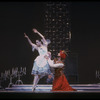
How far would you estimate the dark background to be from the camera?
7.38 m

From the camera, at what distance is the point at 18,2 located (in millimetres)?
7453

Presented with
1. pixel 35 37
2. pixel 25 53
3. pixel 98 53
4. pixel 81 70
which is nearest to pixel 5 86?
pixel 25 53

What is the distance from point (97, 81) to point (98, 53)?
790 mm

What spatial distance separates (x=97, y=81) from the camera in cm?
727

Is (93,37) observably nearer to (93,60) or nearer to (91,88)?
(93,60)

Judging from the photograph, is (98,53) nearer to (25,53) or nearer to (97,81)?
(97,81)

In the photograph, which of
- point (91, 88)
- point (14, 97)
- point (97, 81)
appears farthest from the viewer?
point (97, 81)

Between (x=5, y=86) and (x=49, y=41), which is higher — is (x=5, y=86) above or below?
below

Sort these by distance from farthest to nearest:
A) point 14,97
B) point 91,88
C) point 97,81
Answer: point 97,81, point 91,88, point 14,97

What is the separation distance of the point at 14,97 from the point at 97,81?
2654mm

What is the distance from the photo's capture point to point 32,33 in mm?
7461

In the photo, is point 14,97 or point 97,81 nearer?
point 14,97

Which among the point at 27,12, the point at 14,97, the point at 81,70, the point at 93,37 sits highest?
the point at 27,12

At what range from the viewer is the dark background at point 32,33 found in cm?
738
